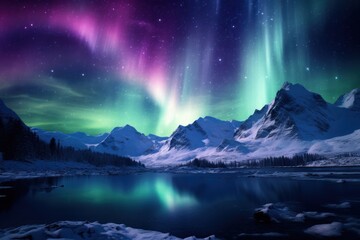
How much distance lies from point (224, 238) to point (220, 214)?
11036mm

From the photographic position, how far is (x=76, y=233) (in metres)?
19.0

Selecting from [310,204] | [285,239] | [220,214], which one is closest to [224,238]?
[285,239]

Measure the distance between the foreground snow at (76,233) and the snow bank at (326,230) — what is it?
9.33m

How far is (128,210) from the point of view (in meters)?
35.7

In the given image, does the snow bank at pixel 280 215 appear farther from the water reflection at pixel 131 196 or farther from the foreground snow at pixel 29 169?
the foreground snow at pixel 29 169

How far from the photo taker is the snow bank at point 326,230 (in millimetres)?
21312

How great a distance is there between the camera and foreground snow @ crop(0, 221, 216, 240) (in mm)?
17844

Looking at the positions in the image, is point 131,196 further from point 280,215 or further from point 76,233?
point 76,233

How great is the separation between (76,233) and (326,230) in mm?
20654

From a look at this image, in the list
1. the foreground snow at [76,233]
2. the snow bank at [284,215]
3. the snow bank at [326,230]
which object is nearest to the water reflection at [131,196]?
the snow bank at [284,215]

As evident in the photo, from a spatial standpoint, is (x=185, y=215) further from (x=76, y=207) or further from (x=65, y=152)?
(x=65, y=152)

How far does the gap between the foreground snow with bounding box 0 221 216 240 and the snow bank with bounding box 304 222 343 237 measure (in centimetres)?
933

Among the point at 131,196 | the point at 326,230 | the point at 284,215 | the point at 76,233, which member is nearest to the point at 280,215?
the point at 284,215

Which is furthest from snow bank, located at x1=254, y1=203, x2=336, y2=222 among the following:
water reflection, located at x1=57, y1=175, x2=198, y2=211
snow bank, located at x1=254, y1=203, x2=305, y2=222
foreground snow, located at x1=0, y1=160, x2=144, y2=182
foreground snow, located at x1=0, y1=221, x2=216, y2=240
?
foreground snow, located at x1=0, y1=160, x2=144, y2=182
